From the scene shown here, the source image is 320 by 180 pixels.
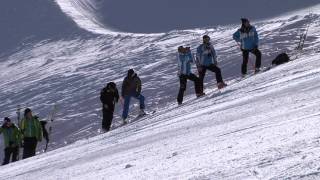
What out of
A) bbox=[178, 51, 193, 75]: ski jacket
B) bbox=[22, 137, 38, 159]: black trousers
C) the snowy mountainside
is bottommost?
bbox=[22, 137, 38, 159]: black trousers

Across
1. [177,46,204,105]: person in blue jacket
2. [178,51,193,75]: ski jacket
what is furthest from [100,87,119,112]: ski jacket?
[178,51,193,75]: ski jacket

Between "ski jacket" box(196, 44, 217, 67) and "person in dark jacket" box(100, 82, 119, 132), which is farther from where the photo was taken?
"person in dark jacket" box(100, 82, 119, 132)

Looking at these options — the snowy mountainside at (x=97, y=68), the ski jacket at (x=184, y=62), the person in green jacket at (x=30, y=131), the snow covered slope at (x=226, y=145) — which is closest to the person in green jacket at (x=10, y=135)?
the person in green jacket at (x=30, y=131)

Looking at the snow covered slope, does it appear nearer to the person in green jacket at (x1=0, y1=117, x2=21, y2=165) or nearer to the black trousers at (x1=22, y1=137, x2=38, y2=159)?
the black trousers at (x1=22, y1=137, x2=38, y2=159)

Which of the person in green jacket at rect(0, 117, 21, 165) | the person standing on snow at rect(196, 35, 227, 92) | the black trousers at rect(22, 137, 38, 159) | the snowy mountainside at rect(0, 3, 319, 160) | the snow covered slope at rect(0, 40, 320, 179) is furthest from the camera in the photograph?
the snowy mountainside at rect(0, 3, 319, 160)

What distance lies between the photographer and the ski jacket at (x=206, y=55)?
16.3 m

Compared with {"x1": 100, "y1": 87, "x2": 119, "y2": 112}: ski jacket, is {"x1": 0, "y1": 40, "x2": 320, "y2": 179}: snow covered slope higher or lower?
lower

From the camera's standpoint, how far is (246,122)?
28.1 feet

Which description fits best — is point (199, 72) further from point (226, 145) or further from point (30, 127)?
point (226, 145)

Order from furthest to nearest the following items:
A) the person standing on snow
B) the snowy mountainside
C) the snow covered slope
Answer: the snowy mountainside, the person standing on snow, the snow covered slope

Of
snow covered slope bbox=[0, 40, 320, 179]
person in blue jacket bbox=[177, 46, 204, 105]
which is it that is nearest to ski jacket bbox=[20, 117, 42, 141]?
person in blue jacket bbox=[177, 46, 204, 105]

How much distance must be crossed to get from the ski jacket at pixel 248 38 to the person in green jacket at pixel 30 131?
5059 mm

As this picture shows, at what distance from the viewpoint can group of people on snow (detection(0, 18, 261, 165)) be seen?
16.2m

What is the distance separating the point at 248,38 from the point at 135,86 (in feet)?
9.41
